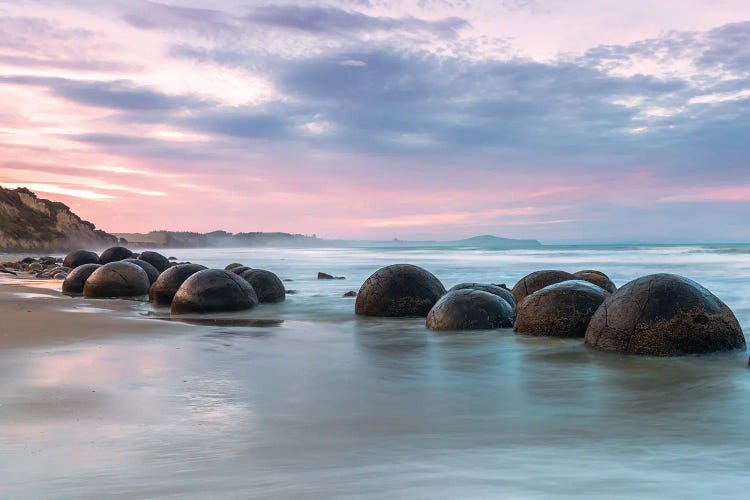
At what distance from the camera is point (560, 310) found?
1066 centimetres

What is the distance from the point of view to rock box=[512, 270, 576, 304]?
1346cm

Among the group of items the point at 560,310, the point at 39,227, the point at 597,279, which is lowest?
the point at 560,310

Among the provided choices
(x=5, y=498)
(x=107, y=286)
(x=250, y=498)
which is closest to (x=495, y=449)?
(x=250, y=498)

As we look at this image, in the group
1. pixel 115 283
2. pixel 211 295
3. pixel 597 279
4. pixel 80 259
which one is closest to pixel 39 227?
pixel 80 259

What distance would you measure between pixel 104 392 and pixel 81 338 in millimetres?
4282

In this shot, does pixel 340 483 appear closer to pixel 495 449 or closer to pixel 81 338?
pixel 495 449

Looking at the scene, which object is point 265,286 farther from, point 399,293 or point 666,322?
point 666,322

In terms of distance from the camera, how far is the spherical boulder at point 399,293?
44.5 ft

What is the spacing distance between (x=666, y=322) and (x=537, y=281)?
190 inches

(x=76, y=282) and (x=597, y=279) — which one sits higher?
(x=597, y=279)

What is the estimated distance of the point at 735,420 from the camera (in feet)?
18.5

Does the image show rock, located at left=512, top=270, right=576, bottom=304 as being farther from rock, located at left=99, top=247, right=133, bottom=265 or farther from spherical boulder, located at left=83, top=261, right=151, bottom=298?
rock, located at left=99, top=247, right=133, bottom=265

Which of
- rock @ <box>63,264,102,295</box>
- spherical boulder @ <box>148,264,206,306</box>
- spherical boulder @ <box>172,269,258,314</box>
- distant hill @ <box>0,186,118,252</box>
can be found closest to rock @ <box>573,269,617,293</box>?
spherical boulder @ <box>172,269,258,314</box>

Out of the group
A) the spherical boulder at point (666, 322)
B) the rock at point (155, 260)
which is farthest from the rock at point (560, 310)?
the rock at point (155, 260)
